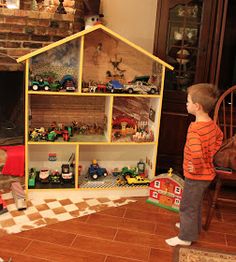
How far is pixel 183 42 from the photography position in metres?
Result: 2.76

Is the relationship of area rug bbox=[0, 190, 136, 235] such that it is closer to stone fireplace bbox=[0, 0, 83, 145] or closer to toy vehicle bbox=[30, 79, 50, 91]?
stone fireplace bbox=[0, 0, 83, 145]

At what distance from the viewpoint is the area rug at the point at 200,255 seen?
80.2 inches

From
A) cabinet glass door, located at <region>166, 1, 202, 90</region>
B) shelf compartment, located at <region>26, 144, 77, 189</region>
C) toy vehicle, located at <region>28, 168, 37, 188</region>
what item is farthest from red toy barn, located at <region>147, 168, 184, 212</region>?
toy vehicle, located at <region>28, 168, 37, 188</region>

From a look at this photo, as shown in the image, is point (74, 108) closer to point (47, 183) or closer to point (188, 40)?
point (47, 183)

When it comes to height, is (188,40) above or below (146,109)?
above

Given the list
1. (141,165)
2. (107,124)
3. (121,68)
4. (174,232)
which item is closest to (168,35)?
(121,68)

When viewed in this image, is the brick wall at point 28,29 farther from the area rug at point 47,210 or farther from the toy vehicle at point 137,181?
the toy vehicle at point 137,181

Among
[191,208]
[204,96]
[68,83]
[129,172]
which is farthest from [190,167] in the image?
[68,83]

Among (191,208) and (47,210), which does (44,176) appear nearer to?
(47,210)

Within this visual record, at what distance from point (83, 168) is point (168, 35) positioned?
1213 mm

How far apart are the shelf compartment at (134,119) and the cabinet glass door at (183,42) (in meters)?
0.24

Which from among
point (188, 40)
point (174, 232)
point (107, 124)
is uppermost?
point (188, 40)

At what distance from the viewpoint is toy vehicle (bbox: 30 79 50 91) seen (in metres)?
2.43

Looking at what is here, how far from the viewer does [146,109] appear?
2.94 m
